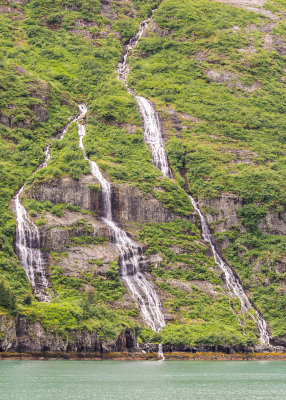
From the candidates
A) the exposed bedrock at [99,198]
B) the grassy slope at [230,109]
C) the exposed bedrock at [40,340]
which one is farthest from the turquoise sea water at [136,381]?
the exposed bedrock at [99,198]

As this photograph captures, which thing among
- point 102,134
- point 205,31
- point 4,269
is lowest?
point 4,269

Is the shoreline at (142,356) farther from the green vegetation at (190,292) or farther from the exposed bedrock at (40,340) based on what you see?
the green vegetation at (190,292)

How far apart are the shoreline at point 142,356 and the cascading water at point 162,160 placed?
3032 millimetres

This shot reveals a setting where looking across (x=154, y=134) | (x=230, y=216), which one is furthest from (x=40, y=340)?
(x=154, y=134)

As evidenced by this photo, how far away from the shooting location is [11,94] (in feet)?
288

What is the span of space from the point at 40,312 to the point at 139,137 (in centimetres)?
3908

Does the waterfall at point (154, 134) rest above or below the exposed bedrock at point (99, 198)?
above

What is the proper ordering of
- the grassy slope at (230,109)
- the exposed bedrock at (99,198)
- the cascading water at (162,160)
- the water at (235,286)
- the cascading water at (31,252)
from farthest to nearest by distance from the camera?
1. the grassy slope at (230,109)
2. the exposed bedrock at (99,198)
3. the cascading water at (162,160)
4. the water at (235,286)
5. the cascading water at (31,252)

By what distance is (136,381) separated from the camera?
1649 inches

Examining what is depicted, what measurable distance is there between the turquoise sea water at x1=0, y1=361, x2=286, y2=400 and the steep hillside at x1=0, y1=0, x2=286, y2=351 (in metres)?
5.14

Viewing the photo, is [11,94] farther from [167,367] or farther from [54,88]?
[167,367]

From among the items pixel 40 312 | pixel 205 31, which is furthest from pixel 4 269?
pixel 205 31

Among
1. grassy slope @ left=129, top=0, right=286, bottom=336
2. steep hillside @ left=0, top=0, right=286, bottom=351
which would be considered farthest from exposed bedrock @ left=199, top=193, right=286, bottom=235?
grassy slope @ left=129, top=0, right=286, bottom=336

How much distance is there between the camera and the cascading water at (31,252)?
207 feet
